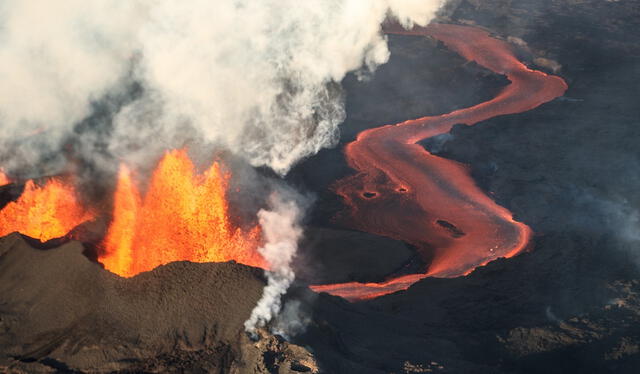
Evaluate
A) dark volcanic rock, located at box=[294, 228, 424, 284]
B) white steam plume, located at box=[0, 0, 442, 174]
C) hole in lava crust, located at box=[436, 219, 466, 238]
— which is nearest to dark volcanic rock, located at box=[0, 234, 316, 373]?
dark volcanic rock, located at box=[294, 228, 424, 284]

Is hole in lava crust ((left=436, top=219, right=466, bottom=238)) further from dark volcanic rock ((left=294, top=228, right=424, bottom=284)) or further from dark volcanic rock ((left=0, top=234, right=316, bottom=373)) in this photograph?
dark volcanic rock ((left=0, top=234, right=316, bottom=373))

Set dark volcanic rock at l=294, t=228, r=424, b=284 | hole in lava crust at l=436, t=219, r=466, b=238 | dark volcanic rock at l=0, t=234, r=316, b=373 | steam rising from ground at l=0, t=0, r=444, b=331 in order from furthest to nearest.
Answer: hole in lava crust at l=436, t=219, r=466, b=238, dark volcanic rock at l=294, t=228, r=424, b=284, steam rising from ground at l=0, t=0, r=444, b=331, dark volcanic rock at l=0, t=234, r=316, b=373

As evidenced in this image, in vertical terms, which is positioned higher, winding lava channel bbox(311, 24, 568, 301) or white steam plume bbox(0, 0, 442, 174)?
white steam plume bbox(0, 0, 442, 174)

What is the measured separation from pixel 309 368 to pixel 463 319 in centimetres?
739

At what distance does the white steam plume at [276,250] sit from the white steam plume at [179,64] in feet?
8.73

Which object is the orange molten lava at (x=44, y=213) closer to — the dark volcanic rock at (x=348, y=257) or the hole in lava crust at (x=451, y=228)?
the dark volcanic rock at (x=348, y=257)

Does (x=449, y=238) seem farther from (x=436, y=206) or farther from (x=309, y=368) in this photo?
(x=309, y=368)

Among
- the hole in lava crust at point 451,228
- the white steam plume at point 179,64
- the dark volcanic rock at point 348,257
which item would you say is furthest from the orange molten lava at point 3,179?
the hole in lava crust at point 451,228

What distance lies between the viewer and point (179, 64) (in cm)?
2114

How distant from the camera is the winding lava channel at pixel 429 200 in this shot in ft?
78.1

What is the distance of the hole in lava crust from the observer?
25969 mm

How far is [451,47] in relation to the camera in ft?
172

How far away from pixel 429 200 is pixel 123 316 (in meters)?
18.2

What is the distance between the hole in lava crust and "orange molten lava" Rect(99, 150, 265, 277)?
9561 mm
